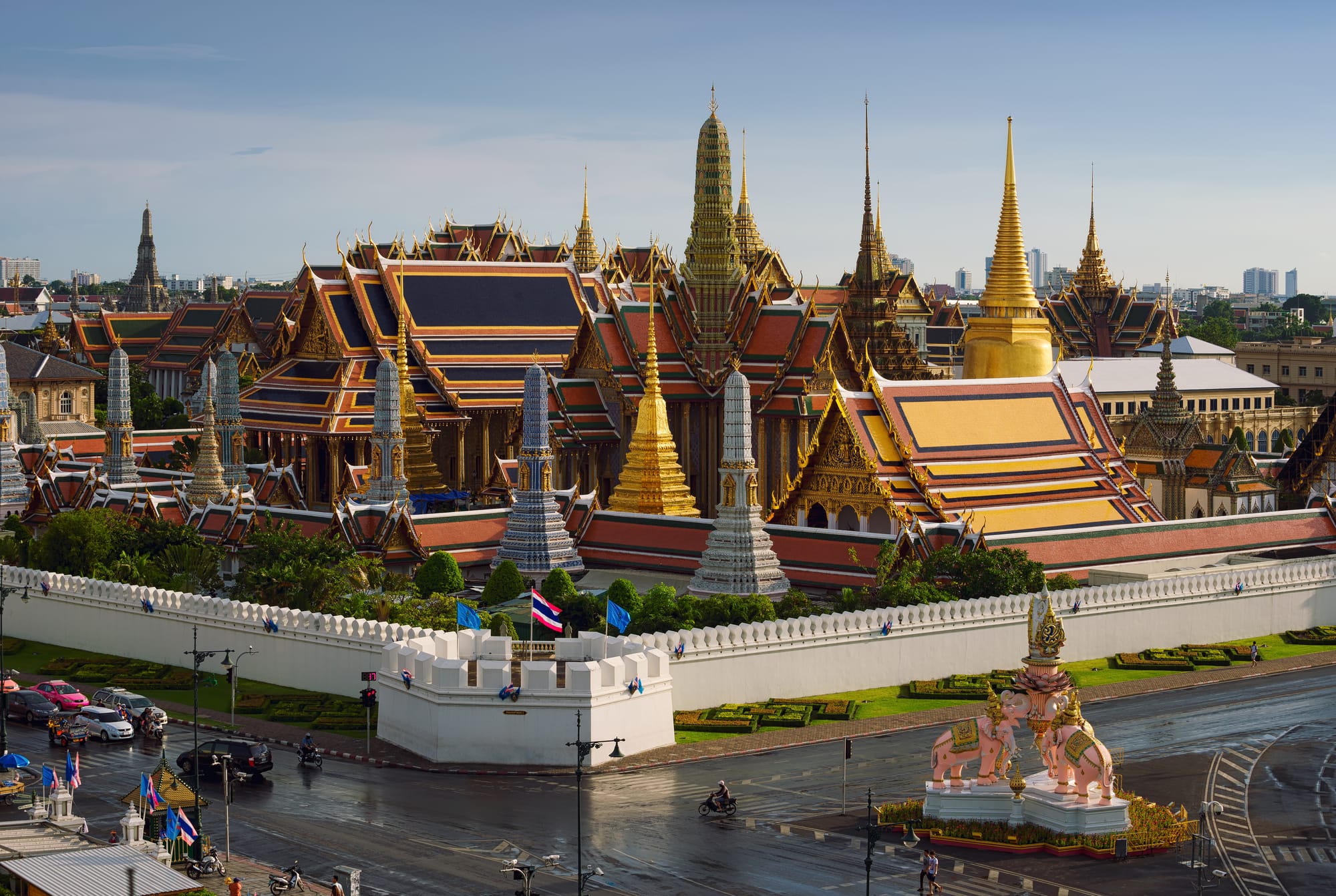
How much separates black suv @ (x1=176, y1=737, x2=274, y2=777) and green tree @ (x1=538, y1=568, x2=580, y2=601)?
13.7 m

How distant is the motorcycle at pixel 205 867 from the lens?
33.0 m

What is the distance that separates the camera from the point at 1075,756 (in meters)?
36.2

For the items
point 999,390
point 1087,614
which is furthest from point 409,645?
point 999,390

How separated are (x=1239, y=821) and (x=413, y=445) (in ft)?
137

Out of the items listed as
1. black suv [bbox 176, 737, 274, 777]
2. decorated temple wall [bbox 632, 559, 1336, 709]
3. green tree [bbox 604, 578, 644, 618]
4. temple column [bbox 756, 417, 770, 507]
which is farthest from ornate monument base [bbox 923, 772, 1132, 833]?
temple column [bbox 756, 417, 770, 507]

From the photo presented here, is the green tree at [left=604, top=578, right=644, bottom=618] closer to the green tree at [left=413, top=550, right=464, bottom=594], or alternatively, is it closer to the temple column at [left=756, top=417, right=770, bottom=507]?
the green tree at [left=413, top=550, right=464, bottom=594]

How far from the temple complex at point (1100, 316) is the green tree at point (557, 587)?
86.5 m

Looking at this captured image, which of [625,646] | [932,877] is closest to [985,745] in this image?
[932,877]

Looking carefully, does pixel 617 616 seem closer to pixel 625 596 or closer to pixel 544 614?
pixel 544 614

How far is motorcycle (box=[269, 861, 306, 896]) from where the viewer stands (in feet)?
106

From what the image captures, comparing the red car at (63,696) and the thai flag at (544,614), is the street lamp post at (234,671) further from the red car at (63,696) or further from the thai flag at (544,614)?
the thai flag at (544,614)

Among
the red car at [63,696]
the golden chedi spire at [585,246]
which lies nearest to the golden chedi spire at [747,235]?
the golden chedi spire at [585,246]

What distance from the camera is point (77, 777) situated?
38812mm

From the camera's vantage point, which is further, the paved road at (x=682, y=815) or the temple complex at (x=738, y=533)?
the temple complex at (x=738, y=533)
